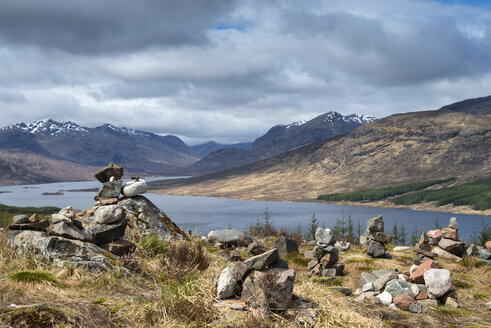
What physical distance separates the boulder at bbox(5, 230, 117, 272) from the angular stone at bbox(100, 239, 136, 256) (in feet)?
3.42

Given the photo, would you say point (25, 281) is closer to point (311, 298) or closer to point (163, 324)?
point (163, 324)

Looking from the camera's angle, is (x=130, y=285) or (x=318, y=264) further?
(x=318, y=264)

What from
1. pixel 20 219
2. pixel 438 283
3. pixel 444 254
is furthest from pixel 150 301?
pixel 444 254

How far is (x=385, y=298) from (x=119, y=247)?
313 inches

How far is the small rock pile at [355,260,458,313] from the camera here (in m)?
10.4

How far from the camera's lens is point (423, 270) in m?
12.0

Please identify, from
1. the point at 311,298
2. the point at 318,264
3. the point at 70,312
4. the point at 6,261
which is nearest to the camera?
the point at 70,312

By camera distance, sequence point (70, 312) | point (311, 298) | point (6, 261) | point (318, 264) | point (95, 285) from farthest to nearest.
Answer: point (318, 264) < point (6, 261) < point (95, 285) < point (311, 298) < point (70, 312)

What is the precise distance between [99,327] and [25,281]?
9.98 feet

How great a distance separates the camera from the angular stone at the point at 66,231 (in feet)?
35.4

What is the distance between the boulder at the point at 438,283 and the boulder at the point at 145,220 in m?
9.44

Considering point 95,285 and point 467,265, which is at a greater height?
point 95,285

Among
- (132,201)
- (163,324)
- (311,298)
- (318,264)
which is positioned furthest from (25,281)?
(318,264)

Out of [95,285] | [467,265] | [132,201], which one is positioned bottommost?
[467,265]
